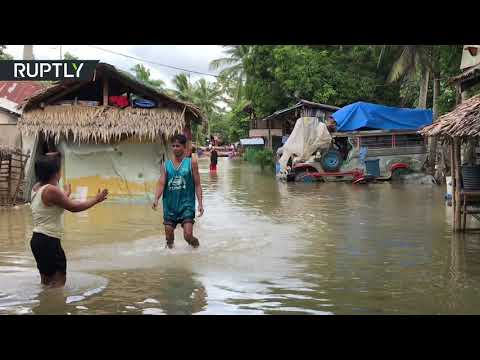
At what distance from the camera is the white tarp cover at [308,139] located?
23375mm

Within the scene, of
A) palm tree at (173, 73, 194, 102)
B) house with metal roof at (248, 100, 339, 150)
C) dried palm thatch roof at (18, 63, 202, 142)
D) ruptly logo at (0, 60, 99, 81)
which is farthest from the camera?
palm tree at (173, 73, 194, 102)

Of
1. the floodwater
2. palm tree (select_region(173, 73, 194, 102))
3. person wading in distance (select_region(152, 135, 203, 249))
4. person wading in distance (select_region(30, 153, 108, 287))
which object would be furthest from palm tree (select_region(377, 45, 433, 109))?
palm tree (select_region(173, 73, 194, 102))

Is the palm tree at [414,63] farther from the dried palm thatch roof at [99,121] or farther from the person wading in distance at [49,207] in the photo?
the person wading in distance at [49,207]

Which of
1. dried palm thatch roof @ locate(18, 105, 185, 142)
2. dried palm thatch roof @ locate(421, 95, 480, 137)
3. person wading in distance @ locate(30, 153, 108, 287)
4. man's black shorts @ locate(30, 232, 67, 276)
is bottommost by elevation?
man's black shorts @ locate(30, 232, 67, 276)

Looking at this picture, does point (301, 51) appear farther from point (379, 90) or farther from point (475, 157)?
point (475, 157)

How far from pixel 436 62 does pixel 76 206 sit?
21331 mm

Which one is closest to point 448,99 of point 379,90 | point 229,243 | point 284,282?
point 379,90

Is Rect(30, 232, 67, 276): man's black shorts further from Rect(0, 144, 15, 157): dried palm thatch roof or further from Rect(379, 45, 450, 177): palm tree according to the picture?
Rect(379, 45, 450, 177): palm tree

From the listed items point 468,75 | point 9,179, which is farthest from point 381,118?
point 9,179

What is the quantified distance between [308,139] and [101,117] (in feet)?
36.1

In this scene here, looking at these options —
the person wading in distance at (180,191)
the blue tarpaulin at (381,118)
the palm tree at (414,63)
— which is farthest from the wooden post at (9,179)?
the palm tree at (414,63)

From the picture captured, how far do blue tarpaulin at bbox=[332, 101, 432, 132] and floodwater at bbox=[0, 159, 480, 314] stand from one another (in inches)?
374

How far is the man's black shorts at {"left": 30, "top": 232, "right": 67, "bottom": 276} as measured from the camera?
5.70 m

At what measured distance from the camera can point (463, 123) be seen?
9227 mm
